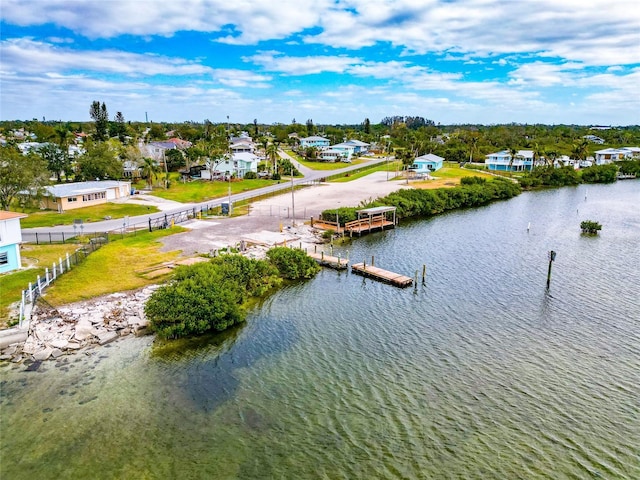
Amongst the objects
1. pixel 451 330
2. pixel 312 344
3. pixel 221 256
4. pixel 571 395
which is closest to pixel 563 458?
pixel 571 395

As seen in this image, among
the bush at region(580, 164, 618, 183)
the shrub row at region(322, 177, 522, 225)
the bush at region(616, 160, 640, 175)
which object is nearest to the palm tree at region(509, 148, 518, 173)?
the bush at region(580, 164, 618, 183)

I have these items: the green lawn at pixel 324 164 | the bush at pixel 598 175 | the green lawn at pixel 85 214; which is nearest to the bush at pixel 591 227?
the green lawn at pixel 85 214

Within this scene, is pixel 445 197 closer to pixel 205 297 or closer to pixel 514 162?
pixel 514 162

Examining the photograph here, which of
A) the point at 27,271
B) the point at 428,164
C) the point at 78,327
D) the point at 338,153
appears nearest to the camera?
the point at 78,327

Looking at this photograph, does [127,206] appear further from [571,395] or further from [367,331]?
[571,395]

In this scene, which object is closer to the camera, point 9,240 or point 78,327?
point 78,327

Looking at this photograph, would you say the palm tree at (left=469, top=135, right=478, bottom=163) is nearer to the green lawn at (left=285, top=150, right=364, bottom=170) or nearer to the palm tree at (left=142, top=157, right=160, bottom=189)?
the green lawn at (left=285, top=150, right=364, bottom=170)

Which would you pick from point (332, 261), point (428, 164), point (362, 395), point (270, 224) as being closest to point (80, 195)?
point (270, 224)

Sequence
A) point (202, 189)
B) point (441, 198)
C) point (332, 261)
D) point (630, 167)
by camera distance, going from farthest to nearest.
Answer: point (630, 167) < point (202, 189) < point (441, 198) < point (332, 261)
